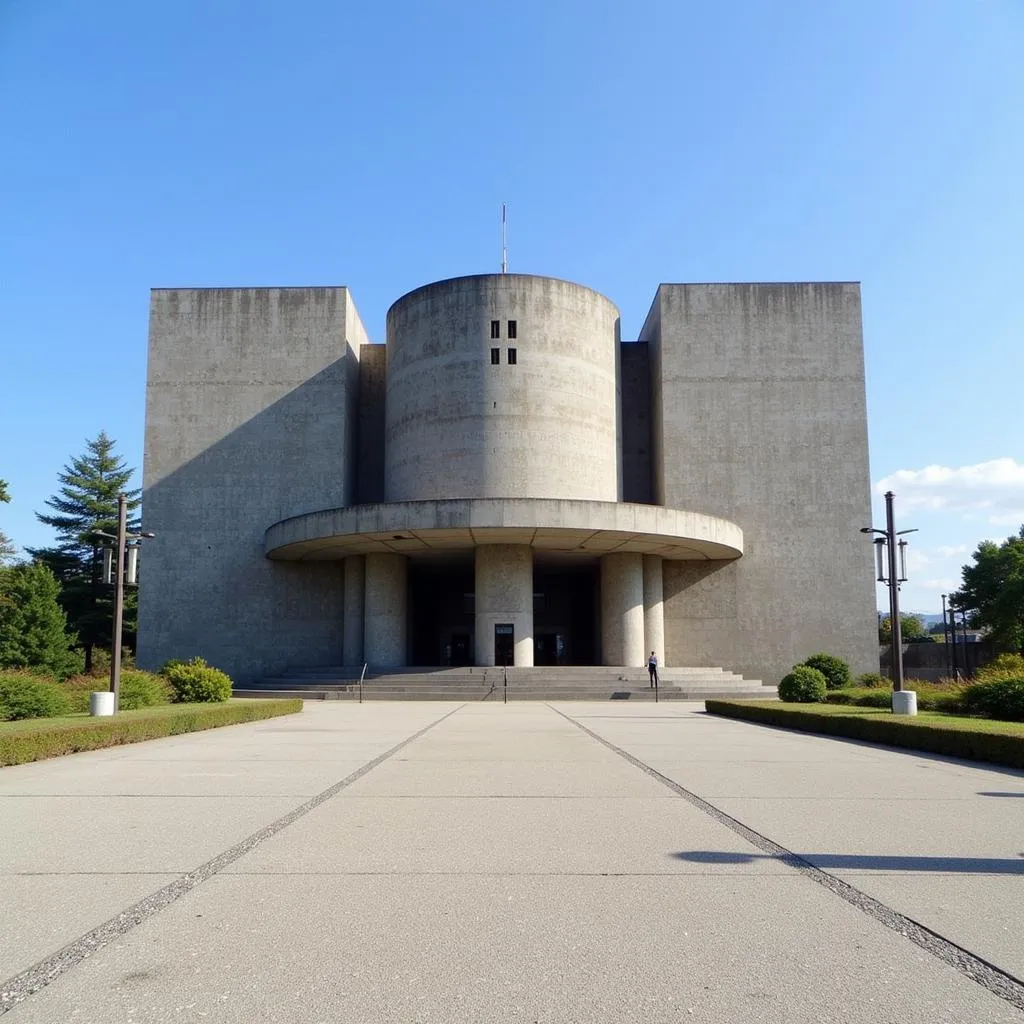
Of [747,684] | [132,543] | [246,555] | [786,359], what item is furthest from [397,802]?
[786,359]

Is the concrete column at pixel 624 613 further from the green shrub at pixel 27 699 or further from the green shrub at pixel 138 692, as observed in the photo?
the green shrub at pixel 27 699

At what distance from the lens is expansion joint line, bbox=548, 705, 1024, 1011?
151 inches

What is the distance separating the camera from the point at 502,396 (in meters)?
38.2

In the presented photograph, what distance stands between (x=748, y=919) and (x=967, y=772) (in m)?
7.86

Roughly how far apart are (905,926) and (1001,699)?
46.1ft

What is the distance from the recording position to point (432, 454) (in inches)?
1522

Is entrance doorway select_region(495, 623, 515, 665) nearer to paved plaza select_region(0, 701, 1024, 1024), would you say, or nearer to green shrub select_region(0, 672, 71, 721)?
green shrub select_region(0, 672, 71, 721)

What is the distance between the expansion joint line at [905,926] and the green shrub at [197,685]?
18.2 metres

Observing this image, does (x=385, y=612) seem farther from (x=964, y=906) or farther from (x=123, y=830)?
(x=964, y=906)

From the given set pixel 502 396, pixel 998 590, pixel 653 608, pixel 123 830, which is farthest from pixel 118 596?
pixel 998 590

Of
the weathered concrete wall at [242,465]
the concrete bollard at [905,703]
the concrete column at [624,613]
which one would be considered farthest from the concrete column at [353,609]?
the concrete bollard at [905,703]

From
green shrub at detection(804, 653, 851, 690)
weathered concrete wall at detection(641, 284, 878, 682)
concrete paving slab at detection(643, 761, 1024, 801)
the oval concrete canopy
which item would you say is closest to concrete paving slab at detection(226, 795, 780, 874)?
concrete paving slab at detection(643, 761, 1024, 801)

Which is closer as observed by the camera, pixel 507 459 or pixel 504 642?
pixel 504 642

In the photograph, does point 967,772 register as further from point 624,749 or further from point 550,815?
point 550,815
